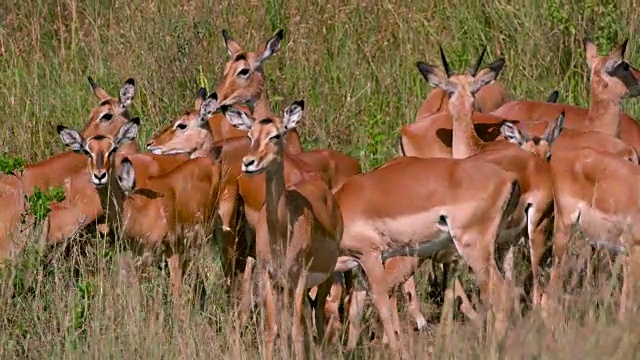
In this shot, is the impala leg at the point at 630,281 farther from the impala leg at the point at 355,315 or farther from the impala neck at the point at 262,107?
the impala neck at the point at 262,107

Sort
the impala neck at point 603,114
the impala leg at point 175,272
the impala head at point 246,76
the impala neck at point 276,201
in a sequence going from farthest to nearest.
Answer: the impala head at point 246,76 → the impala neck at point 603,114 → the impala leg at point 175,272 → the impala neck at point 276,201

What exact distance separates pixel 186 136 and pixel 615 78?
9.25ft

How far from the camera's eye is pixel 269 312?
755 cm

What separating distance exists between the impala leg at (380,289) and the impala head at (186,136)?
2.27m

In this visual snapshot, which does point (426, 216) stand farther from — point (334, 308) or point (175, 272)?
point (175, 272)

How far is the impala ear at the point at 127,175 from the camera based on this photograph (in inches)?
356

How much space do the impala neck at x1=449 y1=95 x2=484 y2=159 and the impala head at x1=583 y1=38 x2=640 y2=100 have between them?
112 cm

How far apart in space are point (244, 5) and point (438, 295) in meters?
3.90

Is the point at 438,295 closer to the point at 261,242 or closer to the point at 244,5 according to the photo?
the point at 261,242

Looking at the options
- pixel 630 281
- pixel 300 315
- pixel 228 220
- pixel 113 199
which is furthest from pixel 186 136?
pixel 630 281

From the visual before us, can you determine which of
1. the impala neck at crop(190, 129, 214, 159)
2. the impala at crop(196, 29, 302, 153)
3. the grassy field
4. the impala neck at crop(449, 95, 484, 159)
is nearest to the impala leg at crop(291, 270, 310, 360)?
the impala neck at crop(449, 95, 484, 159)

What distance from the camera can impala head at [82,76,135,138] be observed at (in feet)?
35.0

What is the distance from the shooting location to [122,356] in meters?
6.88

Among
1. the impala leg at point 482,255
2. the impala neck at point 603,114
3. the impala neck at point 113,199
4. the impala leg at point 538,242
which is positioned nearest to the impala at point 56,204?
the impala neck at point 113,199
